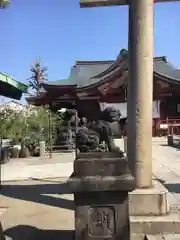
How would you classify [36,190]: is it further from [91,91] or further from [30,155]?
[91,91]

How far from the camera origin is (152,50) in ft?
18.2

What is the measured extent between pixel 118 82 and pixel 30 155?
320 inches

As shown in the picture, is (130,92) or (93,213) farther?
(130,92)

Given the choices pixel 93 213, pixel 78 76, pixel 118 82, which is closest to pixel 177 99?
pixel 118 82

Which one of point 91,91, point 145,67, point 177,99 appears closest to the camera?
point 145,67

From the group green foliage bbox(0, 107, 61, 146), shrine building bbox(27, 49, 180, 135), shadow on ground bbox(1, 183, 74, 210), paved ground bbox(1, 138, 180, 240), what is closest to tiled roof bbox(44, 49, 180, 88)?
shrine building bbox(27, 49, 180, 135)

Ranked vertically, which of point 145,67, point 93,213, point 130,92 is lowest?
point 93,213

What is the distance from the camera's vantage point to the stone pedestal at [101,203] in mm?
4082

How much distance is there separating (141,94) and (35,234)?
2.53 m

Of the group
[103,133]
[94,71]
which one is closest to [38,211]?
[103,133]

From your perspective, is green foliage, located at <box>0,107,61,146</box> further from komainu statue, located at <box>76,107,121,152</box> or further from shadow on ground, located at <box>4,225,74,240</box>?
shadow on ground, located at <box>4,225,74,240</box>

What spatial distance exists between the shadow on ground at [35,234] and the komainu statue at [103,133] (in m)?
1.55

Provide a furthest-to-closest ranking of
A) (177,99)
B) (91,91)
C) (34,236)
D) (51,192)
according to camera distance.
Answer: (177,99) < (91,91) < (51,192) < (34,236)

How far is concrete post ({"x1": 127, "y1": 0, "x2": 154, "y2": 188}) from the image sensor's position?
17.8 feet
